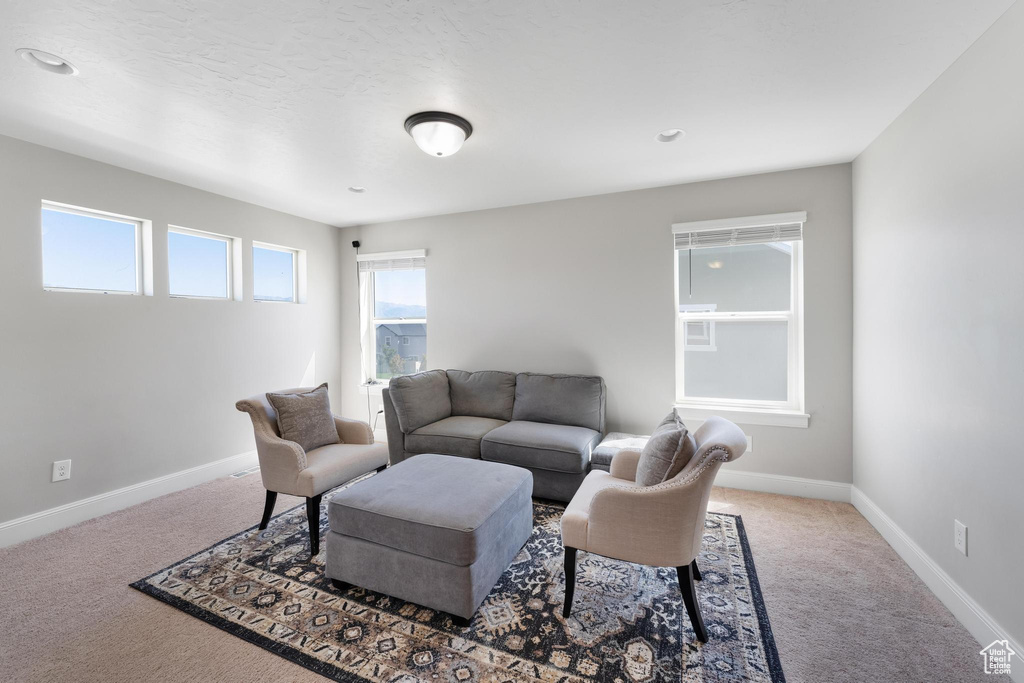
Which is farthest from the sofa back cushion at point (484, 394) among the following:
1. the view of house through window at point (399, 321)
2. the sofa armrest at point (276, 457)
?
the sofa armrest at point (276, 457)

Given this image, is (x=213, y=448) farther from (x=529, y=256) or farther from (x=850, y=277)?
(x=850, y=277)

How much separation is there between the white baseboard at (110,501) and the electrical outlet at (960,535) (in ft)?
16.3

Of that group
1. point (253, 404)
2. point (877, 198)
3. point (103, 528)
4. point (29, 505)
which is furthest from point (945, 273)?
point (29, 505)

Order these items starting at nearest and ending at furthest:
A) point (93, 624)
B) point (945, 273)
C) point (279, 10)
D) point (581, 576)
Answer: point (279, 10) < point (93, 624) < point (945, 273) < point (581, 576)

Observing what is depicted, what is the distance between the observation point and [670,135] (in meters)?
2.60

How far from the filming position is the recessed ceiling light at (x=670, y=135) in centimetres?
254

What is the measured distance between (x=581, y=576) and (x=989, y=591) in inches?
66.1

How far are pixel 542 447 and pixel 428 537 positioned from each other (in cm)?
137

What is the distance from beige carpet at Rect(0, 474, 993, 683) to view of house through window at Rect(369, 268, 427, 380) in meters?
2.31

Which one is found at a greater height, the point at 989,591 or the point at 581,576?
the point at 989,591

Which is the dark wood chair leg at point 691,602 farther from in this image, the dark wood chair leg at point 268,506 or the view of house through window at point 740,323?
the dark wood chair leg at point 268,506

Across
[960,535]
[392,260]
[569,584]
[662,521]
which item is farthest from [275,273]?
[960,535]

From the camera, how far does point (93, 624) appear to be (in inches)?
73.2

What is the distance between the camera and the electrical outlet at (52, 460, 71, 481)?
2754 mm
